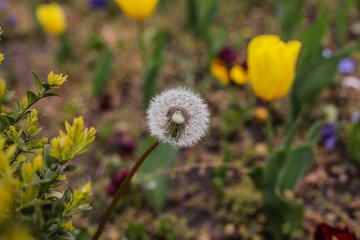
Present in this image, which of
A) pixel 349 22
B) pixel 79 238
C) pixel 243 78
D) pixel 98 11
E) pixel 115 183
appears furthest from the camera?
pixel 98 11

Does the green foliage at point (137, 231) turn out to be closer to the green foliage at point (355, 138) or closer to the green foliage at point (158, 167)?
the green foliage at point (158, 167)

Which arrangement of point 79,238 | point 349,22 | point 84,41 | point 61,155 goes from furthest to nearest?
point 84,41
point 349,22
point 79,238
point 61,155

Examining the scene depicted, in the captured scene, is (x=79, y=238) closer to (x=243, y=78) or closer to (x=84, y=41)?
(x=243, y=78)

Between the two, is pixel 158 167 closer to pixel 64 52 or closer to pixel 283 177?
pixel 283 177

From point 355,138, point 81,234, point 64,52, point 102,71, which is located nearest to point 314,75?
point 355,138

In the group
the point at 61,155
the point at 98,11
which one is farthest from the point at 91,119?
the point at 61,155

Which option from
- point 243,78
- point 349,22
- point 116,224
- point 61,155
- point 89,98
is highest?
point 349,22
